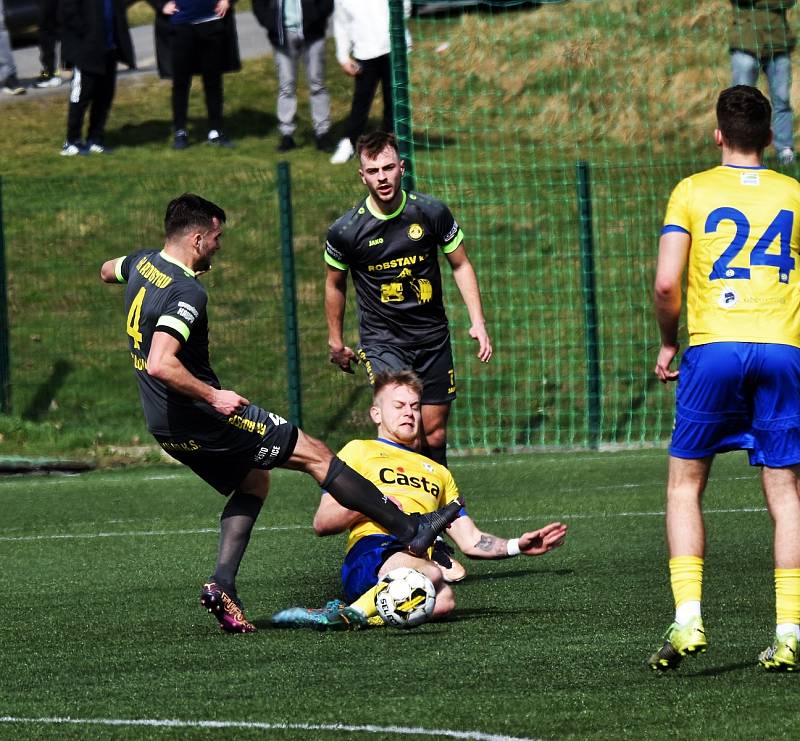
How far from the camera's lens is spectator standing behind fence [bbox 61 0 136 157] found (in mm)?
18266

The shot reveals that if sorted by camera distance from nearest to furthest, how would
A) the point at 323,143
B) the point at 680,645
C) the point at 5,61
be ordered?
the point at 680,645 < the point at 323,143 < the point at 5,61

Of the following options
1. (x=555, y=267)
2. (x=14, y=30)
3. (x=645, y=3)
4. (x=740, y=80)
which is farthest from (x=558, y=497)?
(x=14, y=30)

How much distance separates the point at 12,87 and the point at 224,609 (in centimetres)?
1750

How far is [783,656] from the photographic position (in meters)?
5.25

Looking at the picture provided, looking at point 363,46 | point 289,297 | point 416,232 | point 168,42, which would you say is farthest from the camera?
point 168,42


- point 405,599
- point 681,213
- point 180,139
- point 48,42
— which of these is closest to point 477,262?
point 180,139

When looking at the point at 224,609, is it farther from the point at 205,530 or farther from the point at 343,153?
the point at 343,153

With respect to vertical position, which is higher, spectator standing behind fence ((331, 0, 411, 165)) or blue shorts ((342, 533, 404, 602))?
blue shorts ((342, 533, 404, 602))

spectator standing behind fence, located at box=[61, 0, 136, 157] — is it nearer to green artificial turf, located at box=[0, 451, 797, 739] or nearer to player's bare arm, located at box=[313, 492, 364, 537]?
green artificial turf, located at box=[0, 451, 797, 739]

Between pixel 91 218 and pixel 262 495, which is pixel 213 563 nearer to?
pixel 262 495

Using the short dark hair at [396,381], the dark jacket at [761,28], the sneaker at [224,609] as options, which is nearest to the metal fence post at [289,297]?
the dark jacket at [761,28]

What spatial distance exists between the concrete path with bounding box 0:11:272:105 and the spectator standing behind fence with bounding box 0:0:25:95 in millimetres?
106

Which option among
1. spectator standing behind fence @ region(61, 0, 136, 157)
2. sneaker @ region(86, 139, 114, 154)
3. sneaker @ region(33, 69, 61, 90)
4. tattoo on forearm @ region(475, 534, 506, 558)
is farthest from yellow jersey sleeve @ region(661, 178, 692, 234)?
sneaker @ region(33, 69, 61, 90)

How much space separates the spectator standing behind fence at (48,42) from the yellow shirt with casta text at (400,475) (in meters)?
12.8
